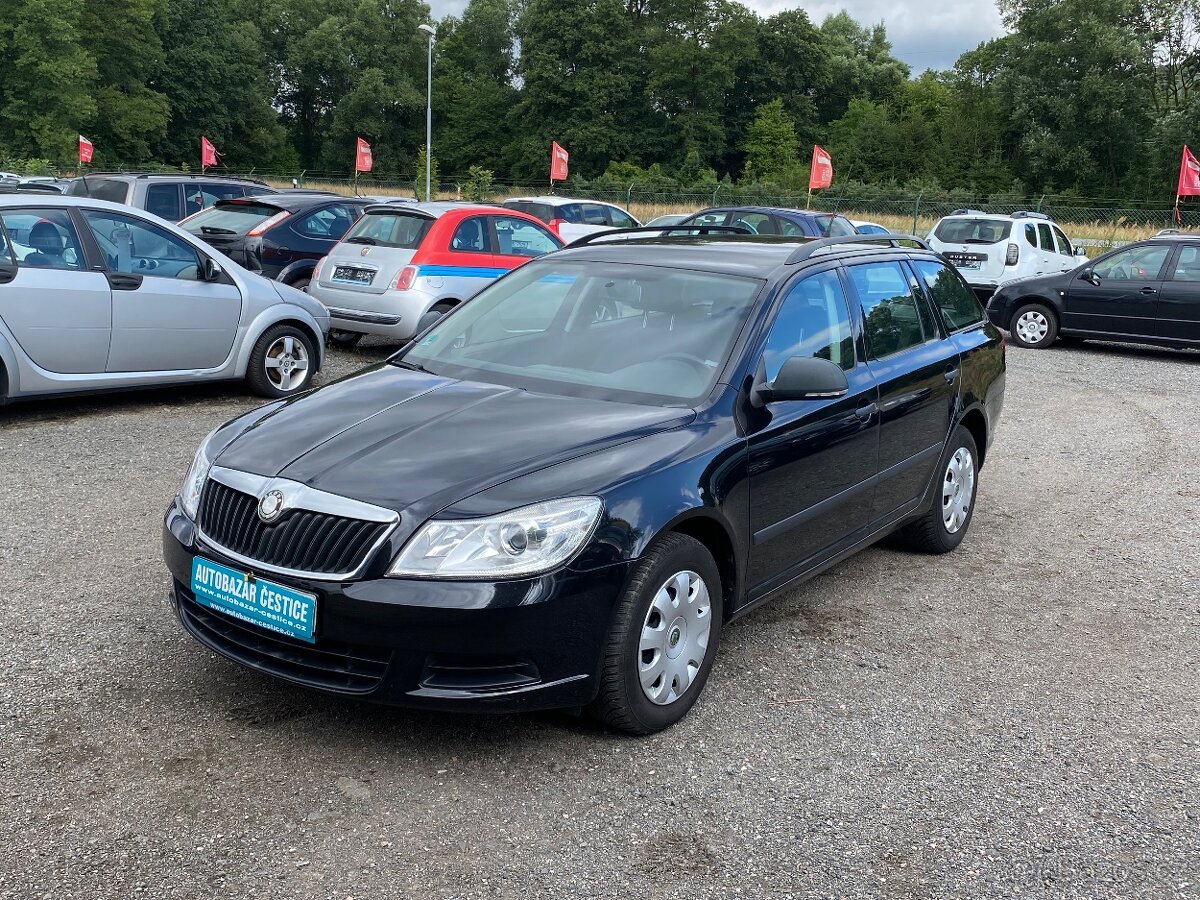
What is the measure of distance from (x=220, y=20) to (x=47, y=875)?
85554 mm

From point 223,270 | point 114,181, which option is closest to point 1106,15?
point 114,181

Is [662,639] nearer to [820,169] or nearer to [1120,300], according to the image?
[1120,300]

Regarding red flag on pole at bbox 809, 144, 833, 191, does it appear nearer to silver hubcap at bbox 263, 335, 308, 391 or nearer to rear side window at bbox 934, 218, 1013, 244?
rear side window at bbox 934, 218, 1013, 244

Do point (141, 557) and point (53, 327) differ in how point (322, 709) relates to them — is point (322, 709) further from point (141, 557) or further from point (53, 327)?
point (53, 327)

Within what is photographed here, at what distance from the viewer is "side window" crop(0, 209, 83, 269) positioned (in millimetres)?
7848

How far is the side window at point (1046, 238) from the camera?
63.6 ft

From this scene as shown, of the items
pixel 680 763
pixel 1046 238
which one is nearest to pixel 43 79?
pixel 1046 238

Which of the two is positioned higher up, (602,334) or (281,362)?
(602,334)

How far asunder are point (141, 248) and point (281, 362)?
149 centimetres

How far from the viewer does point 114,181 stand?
624 inches

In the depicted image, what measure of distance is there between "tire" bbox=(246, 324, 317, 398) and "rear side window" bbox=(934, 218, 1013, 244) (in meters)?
12.9

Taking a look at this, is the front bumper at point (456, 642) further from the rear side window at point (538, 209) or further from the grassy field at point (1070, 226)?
the grassy field at point (1070, 226)

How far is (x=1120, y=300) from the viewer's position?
14.4 m

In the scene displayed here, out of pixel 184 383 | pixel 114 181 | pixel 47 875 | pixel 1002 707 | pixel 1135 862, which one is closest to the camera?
pixel 47 875
